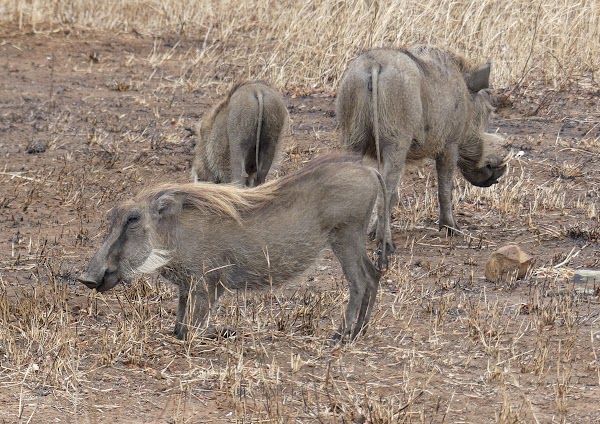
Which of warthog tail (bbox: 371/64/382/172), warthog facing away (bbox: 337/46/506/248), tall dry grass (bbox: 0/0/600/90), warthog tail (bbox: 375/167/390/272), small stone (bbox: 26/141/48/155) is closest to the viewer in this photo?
warthog tail (bbox: 375/167/390/272)

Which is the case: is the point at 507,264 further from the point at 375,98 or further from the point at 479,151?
the point at 479,151

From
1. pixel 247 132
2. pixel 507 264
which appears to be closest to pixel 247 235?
pixel 507 264

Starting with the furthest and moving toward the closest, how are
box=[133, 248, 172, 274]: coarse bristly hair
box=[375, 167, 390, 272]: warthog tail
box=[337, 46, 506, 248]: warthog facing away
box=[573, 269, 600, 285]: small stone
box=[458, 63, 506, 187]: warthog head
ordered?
box=[458, 63, 506, 187]: warthog head < box=[337, 46, 506, 248]: warthog facing away < box=[573, 269, 600, 285]: small stone < box=[375, 167, 390, 272]: warthog tail < box=[133, 248, 172, 274]: coarse bristly hair

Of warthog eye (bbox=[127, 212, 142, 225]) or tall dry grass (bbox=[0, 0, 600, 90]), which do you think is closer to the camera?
warthog eye (bbox=[127, 212, 142, 225])

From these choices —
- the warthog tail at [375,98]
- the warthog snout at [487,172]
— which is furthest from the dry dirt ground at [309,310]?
the warthog tail at [375,98]

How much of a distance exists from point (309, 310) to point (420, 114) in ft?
6.37

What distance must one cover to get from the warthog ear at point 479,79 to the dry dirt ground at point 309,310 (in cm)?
71

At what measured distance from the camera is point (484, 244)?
661 cm

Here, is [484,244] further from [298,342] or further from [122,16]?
[122,16]

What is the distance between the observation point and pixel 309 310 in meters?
4.94


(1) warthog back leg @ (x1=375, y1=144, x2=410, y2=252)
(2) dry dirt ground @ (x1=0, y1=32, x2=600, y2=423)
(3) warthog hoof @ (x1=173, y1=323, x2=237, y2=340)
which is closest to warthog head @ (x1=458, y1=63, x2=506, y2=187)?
(2) dry dirt ground @ (x1=0, y1=32, x2=600, y2=423)

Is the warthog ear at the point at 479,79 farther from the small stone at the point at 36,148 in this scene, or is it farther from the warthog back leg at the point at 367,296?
the small stone at the point at 36,148

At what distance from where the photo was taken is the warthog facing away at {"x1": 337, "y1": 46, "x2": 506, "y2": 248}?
6.34 m

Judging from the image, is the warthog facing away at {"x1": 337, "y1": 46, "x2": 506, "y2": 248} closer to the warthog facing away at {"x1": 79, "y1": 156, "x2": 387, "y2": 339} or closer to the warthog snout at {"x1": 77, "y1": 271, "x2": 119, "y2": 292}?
the warthog facing away at {"x1": 79, "y1": 156, "x2": 387, "y2": 339}
